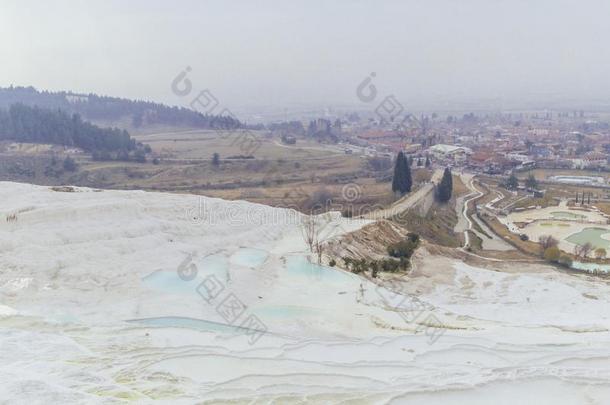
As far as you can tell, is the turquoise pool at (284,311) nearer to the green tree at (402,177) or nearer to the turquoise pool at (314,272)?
the turquoise pool at (314,272)

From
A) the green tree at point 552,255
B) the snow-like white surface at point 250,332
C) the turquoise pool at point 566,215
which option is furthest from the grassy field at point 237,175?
the snow-like white surface at point 250,332

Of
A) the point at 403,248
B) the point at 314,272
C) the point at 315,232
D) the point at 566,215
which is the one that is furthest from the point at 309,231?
the point at 566,215

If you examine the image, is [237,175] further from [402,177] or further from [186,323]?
[186,323]

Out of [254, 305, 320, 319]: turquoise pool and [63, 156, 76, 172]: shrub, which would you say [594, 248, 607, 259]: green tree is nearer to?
[254, 305, 320, 319]: turquoise pool

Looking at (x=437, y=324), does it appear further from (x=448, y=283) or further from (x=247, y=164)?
(x=247, y=164)

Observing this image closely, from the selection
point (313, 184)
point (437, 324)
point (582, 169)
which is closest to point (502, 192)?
point (313, 184)
